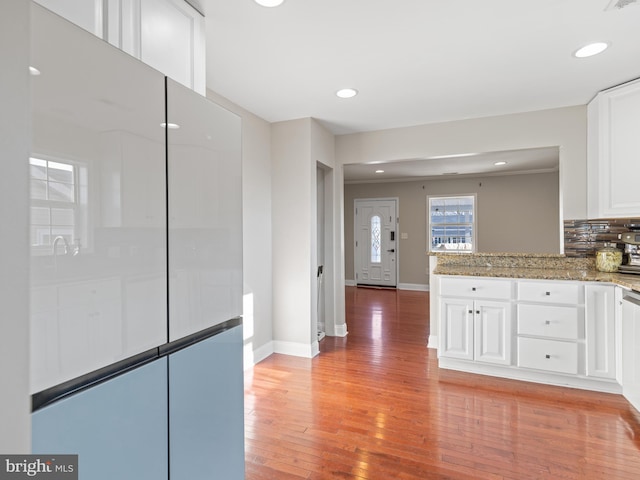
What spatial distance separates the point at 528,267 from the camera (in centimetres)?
351

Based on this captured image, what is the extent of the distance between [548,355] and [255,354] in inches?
103

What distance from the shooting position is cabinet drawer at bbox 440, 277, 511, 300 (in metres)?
3.06

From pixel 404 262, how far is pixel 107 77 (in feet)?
23.2

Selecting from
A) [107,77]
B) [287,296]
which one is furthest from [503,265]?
[107,77]

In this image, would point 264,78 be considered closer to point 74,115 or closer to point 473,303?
point 74,115

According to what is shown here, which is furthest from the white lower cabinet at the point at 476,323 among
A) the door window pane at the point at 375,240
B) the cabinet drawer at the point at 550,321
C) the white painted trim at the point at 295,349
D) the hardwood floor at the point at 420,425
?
the door window pane at the point at 375,240

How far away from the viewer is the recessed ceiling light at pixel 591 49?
7.21 ft

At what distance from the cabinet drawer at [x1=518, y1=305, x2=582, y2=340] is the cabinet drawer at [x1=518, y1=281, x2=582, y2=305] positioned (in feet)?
0.20

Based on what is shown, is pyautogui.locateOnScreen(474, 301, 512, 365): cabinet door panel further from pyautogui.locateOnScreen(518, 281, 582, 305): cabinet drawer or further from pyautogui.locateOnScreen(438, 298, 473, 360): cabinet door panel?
pyautogui.locateOnScreen(518, 281, 582, 305): cabinet drawer

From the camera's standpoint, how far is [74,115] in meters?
0.81

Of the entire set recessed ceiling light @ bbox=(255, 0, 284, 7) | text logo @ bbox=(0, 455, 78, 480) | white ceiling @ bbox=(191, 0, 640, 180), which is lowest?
text logo @ bbox=(0, 455, 78, 480)

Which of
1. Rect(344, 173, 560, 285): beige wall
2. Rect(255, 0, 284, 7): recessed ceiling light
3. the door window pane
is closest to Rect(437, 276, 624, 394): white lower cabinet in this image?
Rect(255, 0, 284, 7): recessed ceiling light

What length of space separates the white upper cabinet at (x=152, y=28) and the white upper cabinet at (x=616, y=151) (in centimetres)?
323

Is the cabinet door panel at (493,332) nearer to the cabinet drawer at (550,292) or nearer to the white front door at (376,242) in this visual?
the cabinet drawer at (550,292)
